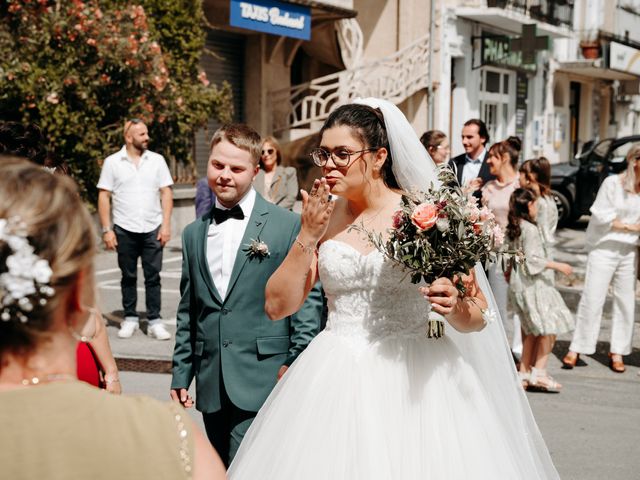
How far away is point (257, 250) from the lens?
3.94 m

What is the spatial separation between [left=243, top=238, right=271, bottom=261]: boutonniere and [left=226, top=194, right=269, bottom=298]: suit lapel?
0.07 feet

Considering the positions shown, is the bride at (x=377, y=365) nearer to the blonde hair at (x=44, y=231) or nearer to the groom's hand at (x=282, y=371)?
the groom's hand at (x=282, y=371)

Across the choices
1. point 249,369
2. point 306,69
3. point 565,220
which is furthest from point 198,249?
point 306,69

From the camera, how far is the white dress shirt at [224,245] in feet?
13.2

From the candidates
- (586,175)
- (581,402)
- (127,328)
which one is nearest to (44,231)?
(581,402)

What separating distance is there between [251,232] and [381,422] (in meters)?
1.09

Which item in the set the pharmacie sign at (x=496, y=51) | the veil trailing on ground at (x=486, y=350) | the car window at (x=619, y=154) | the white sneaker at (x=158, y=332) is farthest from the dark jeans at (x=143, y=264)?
the pharmacie sign at (x=496, y=51)

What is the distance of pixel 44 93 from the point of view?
41.4ft

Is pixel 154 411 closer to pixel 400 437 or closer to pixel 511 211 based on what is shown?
pixel 400 437

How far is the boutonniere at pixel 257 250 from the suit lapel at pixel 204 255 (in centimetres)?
20

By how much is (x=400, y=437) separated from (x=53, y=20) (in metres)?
10.9

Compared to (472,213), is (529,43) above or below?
above

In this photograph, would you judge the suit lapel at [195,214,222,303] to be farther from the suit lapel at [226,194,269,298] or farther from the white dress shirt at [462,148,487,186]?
the white dress shirt at [462,148,487,186]

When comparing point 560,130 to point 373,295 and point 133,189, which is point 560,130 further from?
point 373,295
